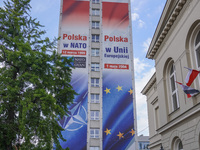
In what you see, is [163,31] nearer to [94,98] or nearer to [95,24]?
[94,98]

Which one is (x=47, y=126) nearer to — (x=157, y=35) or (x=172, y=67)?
(x=172, y=67)

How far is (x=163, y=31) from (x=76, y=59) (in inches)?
922

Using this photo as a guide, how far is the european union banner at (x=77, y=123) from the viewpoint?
34.5m

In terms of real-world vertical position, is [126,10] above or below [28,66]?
above

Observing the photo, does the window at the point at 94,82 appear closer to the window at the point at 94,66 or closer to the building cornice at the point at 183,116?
the window at the point at 94,66

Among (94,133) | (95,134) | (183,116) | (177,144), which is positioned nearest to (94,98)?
(94,133)

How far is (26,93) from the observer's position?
14.2 meters

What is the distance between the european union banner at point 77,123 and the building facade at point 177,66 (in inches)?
721

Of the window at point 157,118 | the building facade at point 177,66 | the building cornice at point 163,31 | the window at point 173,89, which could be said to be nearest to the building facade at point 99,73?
the window at point 157,118

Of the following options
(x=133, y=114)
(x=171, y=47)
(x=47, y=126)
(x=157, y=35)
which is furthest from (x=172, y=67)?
(x=133, y=114)

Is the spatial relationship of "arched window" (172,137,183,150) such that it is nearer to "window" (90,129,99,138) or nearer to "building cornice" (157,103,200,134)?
"building cornice" (157,103,200,134)

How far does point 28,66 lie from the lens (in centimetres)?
1481

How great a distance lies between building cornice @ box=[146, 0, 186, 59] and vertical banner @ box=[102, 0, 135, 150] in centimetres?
1752

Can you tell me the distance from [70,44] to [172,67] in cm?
2499
